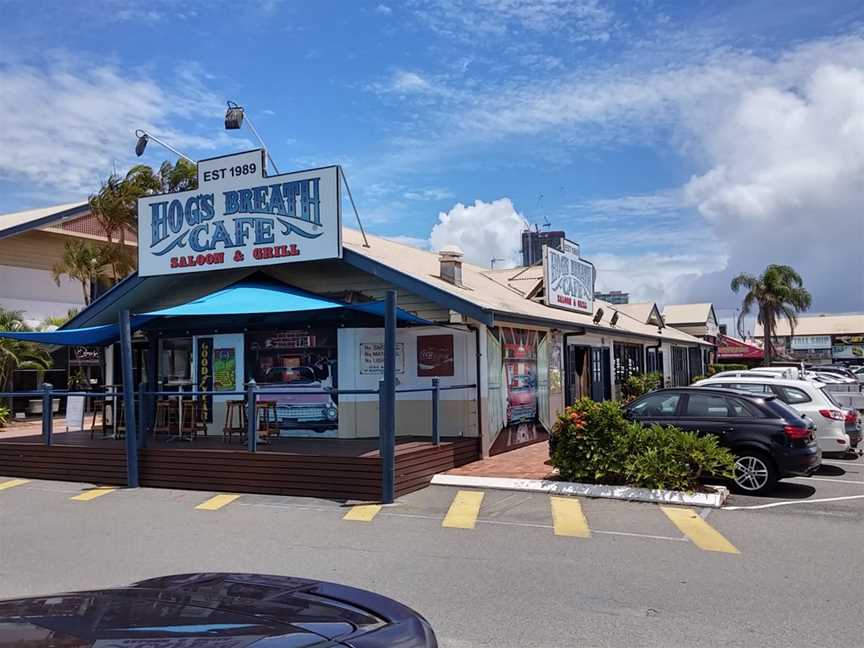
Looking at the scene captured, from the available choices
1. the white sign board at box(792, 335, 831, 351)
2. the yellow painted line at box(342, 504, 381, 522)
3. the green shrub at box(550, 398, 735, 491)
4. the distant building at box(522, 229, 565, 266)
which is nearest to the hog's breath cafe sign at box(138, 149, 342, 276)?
the yellow painted line at box(342, 504, 381, 522)

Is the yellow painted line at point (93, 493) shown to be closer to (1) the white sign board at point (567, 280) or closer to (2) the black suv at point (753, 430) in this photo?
(2) the black suv at point (753, 430)

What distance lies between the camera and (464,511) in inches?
368

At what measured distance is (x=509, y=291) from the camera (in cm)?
1862

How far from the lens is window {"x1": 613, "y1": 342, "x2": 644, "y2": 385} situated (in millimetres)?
22406

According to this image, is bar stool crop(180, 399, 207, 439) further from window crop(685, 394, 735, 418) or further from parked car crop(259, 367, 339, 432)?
window crop(685, 394, 735, 418)

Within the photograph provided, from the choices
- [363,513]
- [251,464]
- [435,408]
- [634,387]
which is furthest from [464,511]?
[634,387]

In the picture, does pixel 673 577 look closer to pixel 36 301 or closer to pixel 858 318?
pixel 36 301

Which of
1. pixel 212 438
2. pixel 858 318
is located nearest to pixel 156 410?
pixel 212 438

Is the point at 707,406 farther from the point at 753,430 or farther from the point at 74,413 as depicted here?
the point at 74,413

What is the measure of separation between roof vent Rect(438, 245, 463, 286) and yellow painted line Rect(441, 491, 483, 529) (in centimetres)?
518

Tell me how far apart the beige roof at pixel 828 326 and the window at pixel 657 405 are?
75.5 metres

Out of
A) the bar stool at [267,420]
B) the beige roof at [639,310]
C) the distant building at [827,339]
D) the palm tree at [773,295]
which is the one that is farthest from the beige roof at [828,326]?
the bar stool at [267,420]

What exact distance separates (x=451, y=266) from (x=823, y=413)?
7.10 meters

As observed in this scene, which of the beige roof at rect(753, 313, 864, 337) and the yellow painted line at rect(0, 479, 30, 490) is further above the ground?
the beige roof at rect(753, 313, 864, 337)
